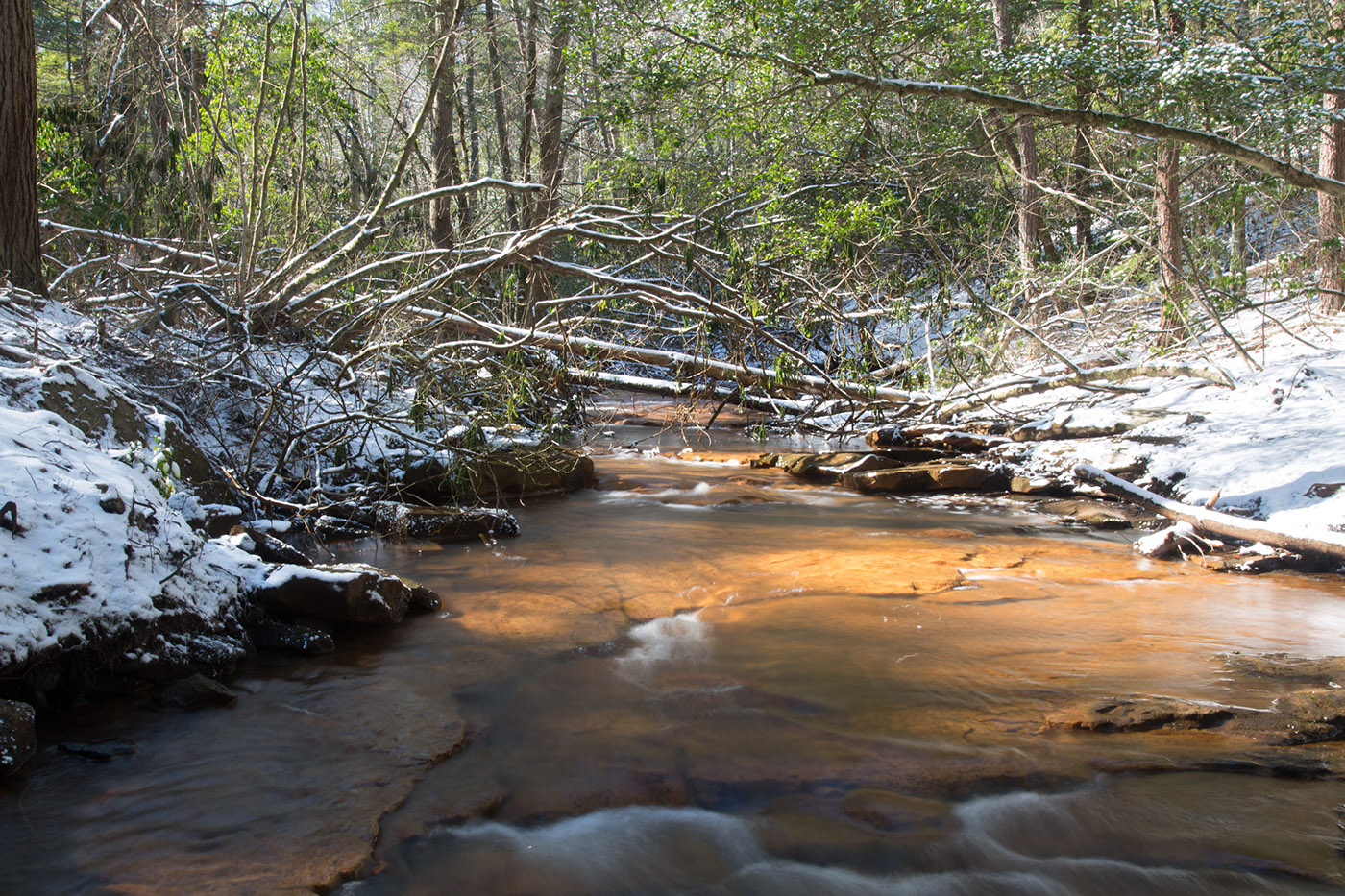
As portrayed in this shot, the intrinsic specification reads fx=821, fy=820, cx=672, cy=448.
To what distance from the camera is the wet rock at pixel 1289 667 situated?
169 inches

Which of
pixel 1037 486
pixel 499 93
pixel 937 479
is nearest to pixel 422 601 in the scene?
pixel 937 479

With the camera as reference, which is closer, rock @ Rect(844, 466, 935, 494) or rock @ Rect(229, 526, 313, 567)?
rock @ Rect(229, 526, 313, 567)

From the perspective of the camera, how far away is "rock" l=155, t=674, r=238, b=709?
157 inches

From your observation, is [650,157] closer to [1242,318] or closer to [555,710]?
[1242,318]

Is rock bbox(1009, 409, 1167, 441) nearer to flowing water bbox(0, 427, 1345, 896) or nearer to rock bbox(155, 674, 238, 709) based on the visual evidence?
flowing water bbox(0, 427, 1345, 896)

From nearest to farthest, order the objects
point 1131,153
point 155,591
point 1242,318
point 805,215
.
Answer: point 155,591, point 805,215, point 1242,318, point 1131,153

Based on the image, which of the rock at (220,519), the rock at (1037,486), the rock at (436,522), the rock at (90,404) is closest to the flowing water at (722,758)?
the rock at (436,522)

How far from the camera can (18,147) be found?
658 centimetres

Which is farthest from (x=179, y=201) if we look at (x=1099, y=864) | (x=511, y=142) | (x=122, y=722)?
(x=511, y=142)

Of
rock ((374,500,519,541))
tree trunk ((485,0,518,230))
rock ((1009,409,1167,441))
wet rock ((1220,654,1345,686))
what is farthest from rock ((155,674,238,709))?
tree trunk ((485,0,518,230))

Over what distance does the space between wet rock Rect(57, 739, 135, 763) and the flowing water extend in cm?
6

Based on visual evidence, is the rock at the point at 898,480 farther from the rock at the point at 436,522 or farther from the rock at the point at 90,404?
the rock at the point at 90,404

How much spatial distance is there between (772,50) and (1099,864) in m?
7.51

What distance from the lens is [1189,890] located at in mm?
2842
